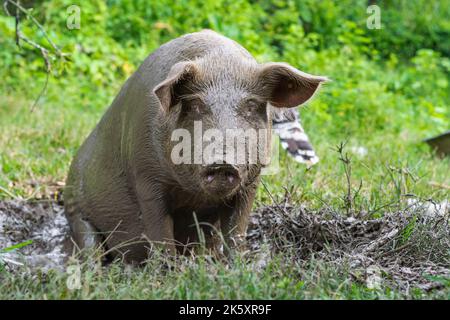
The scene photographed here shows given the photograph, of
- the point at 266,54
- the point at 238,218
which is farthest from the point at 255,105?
the point at 266,54

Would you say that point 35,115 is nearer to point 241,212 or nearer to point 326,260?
point 241,212

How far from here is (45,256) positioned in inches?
202

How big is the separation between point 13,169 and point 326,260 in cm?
307

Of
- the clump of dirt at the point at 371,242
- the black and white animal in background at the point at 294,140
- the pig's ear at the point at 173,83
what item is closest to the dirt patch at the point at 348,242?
the clump of dirt at the point at 371,242

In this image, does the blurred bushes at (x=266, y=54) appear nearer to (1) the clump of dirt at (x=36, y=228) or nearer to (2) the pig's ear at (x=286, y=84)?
(1) the clump of dirt at (x=36, y=228)

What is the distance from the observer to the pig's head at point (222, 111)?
3.79 metres

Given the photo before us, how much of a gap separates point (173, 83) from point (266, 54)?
18.2 feet

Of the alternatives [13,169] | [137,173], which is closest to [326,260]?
[137,173]

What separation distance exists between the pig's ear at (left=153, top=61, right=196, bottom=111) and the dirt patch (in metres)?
0.85

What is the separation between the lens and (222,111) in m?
3.90

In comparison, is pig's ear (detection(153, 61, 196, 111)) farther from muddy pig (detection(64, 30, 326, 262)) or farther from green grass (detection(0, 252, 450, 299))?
green grass (detection(0, 252, 450, 299))

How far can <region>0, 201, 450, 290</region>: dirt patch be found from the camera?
12.7 feet

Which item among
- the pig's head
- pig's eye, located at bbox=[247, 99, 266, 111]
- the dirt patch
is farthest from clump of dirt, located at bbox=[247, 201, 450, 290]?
pig's eye, located at bbox=[247, 99, 266, 111]

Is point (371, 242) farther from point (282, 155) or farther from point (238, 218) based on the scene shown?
point (282, 155)
